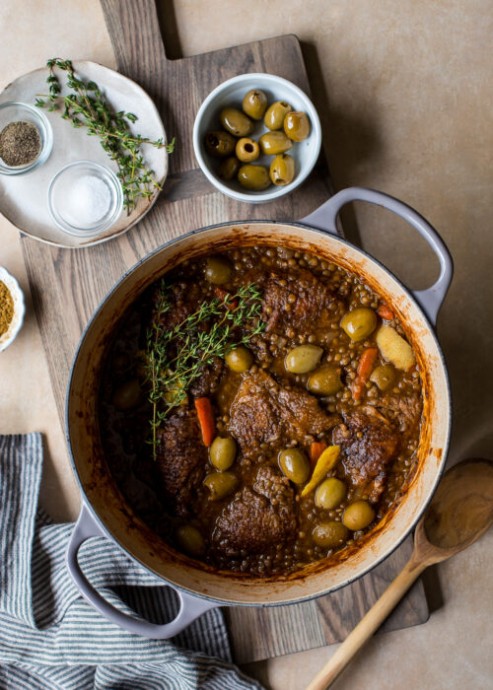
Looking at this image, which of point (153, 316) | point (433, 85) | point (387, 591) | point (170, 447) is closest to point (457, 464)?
point (387, 591)

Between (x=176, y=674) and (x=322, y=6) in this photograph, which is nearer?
(x=176, y=674)

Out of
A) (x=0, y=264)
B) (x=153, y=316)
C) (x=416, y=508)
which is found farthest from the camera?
(x=0, y=264)

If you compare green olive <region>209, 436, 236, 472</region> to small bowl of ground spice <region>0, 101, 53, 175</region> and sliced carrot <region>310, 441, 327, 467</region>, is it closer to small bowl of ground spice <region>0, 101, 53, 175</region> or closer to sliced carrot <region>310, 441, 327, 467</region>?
sliced carrot <region>310, 441, 327, 467</region>

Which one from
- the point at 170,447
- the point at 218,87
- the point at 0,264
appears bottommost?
the point at 170,447

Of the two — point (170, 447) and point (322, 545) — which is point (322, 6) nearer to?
point (170, 447)

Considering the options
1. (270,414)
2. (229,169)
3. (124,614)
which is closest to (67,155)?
(229,169)

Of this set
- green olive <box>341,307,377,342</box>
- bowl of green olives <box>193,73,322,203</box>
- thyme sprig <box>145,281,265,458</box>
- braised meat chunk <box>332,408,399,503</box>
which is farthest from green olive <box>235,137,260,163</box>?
braised meat chunk <box>332,408,399,503</box>
